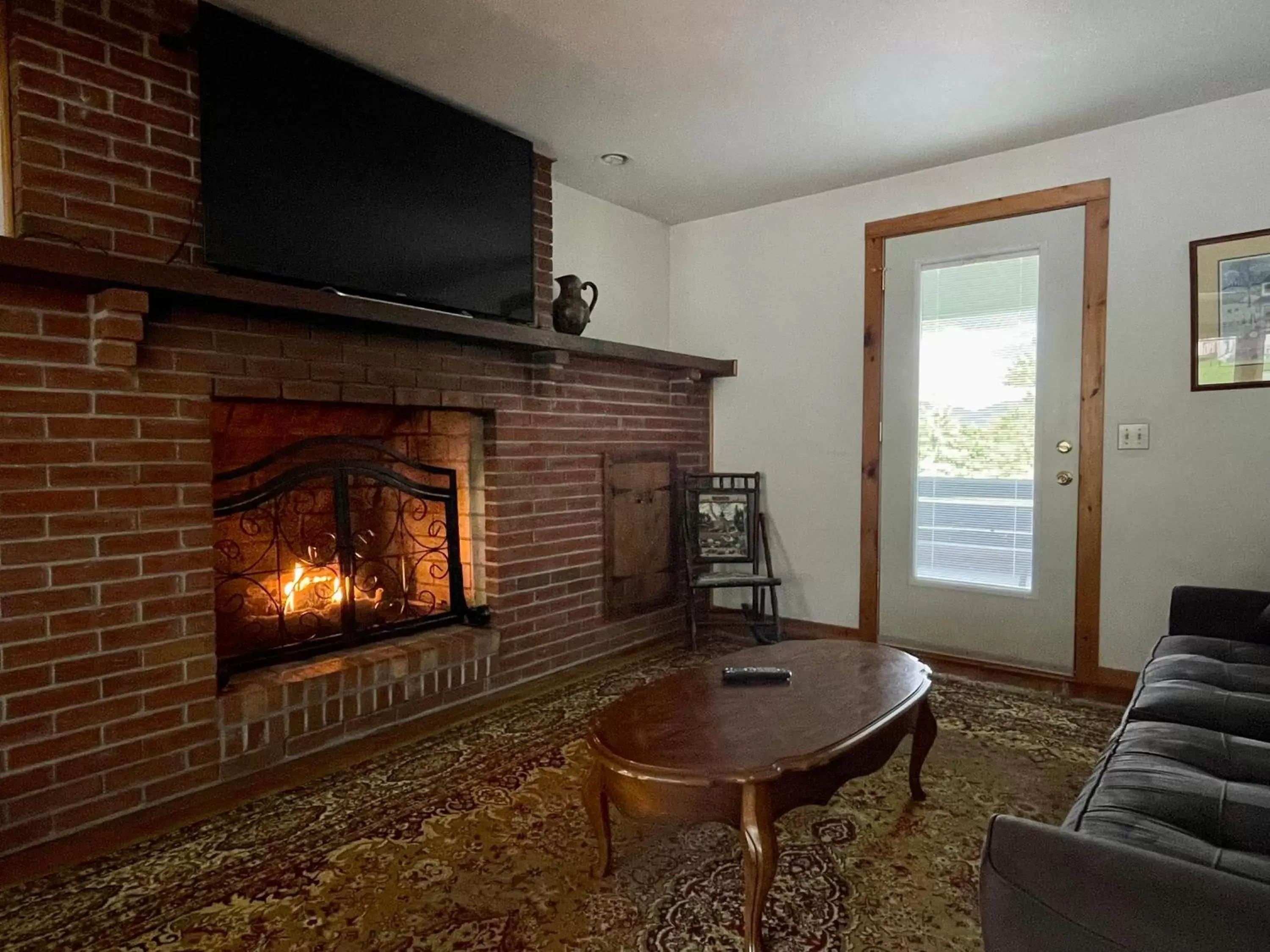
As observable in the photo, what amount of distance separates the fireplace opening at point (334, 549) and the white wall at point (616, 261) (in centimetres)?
127

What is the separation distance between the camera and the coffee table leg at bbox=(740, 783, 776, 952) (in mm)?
1436

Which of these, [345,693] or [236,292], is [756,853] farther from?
[236,292]

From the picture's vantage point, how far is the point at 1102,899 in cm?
85

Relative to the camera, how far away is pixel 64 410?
74.9 inches

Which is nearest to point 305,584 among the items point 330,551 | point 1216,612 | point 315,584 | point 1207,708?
point 315,584

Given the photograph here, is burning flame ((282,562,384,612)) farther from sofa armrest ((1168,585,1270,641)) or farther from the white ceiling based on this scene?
sofa armrest ((1168,585,1270,641))

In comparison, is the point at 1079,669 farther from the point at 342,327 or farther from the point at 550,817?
the point at 342,327

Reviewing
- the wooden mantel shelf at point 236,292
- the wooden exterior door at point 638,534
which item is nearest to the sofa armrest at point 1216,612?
the wooden exterior door at point 638,534

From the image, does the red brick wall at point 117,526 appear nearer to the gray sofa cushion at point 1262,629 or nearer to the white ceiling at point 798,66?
the white ceiling at point 798,66

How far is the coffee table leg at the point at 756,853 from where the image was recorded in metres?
1.44

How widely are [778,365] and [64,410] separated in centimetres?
311

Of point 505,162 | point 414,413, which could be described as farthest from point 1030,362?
point 414,413

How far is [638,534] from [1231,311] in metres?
2.63

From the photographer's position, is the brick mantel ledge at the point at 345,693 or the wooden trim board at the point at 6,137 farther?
the brick mantel ledge at the point at 345,693
